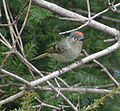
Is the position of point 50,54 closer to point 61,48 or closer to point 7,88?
point 61,48

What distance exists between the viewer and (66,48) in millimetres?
2678

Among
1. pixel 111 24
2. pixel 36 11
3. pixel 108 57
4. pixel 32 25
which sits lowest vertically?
pixel 108 57

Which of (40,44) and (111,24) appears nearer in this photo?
(40,44)

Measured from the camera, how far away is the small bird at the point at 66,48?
2572 mm

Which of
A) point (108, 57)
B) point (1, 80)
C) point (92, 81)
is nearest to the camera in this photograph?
point (1, 80)

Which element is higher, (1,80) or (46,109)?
(1,80)

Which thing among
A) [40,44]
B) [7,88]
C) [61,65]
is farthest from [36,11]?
[7,88]

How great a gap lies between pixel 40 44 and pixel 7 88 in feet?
2.59

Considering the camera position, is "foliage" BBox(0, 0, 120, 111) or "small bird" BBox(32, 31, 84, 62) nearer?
"foliage" BBox(0, 0, 120, 111)

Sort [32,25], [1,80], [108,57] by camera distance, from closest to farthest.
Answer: [1,80] → [32,25] → [108,57]

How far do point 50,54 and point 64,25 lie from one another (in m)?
0.43

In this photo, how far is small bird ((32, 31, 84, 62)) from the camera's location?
8.44ft

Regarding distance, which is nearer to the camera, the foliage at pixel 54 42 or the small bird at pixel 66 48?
the foliage at pixel 54 42

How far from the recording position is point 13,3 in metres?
2.66
